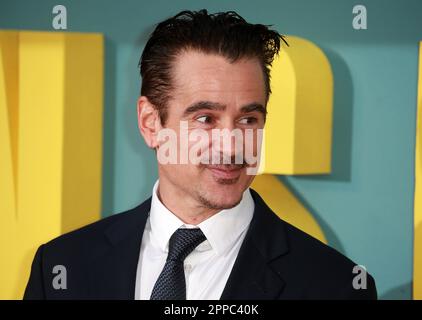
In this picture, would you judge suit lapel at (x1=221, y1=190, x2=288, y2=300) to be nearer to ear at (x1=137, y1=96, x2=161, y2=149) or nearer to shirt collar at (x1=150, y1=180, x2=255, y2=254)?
shirt collar at (x1=150, y1=180, x2=255, y2=254)

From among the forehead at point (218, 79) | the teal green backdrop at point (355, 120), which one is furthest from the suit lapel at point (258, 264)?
the teal green backdrop at point (355, 120)

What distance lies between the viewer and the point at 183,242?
4.27ft

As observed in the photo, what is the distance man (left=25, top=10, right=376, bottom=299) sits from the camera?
1276mm

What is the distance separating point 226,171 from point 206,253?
17 centimetres

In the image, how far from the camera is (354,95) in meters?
1.75

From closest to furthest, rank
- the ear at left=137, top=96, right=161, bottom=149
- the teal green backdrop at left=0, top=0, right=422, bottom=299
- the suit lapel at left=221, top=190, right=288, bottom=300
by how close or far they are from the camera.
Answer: the suit lapel at left=221, top=190, right=288, bottom=300 → the ear at left=137, top=96, right=161, bottom=149 → the teal green backdrop at left=0, top=0, right=422, bottom=299

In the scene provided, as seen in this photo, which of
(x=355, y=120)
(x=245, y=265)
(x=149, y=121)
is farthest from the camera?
(x=355, y=120)

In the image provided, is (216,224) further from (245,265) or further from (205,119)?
(205,119)

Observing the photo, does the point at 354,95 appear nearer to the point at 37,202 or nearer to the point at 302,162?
the point at 302,162

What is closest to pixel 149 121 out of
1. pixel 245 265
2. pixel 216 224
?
pixel 216 224

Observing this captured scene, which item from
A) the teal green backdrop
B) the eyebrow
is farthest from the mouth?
the teal green backdrop

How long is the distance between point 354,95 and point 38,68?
93 centimetres

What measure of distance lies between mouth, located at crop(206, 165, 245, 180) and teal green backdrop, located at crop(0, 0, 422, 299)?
51 cm
